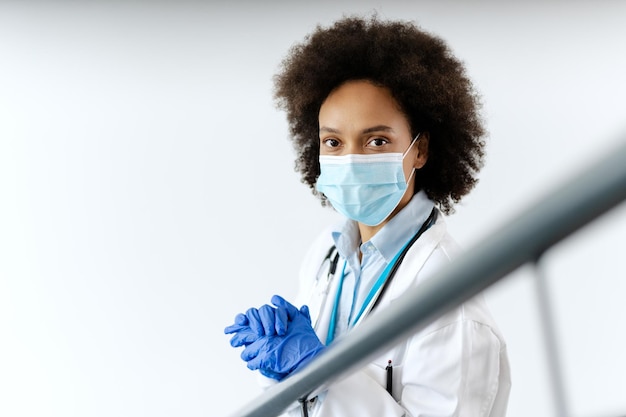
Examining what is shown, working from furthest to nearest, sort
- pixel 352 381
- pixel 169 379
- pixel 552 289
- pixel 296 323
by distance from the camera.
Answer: pixel 169 379
pixel 296 323
pixel 352 381
pixel 552 289

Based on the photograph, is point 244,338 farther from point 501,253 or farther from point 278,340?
point 501,253

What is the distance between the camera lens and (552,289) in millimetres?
397

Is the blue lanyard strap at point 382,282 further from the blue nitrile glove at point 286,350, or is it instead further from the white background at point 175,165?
the white background at point 175,165

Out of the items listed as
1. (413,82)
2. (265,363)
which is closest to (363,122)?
(413,82)

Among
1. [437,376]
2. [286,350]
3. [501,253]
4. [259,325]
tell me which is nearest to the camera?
[501,253]

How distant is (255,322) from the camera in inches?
58.9

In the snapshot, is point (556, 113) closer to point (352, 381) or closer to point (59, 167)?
point (59, 167)

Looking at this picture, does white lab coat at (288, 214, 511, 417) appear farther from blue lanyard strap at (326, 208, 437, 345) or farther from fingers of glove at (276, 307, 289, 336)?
fingers of glove at (276, 307, 289, 336)

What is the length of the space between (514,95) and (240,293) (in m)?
1.72

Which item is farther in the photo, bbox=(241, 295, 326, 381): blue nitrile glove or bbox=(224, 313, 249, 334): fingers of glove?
bbox=(224, 313, 249, 334): fingers of glove

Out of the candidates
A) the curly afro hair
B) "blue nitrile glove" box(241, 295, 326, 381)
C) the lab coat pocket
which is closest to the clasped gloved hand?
"blue nitrile glove" box(241, 295, 326, 381)

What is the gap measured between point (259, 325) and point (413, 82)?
0.56m

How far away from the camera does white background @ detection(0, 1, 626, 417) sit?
3766 mm

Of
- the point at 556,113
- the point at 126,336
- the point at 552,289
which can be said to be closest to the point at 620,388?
the point at 556,113
